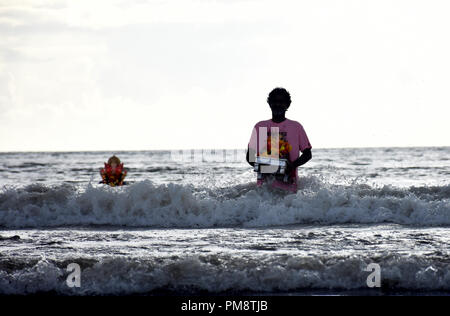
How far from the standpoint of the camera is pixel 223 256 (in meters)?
5.56

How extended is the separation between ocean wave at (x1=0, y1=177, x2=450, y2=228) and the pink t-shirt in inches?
50.8

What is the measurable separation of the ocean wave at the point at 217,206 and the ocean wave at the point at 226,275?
304cm

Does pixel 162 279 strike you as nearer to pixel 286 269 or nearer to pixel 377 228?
pixel 286 269

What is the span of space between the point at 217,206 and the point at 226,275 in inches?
156

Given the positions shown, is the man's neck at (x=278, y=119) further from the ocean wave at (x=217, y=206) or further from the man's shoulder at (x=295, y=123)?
the ocean wave at (x=217, y=206)

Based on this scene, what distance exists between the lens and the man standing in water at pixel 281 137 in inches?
298

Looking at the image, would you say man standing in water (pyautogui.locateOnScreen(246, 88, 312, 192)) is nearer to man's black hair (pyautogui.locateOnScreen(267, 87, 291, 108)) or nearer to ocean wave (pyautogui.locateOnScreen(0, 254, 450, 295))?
man's black hair (pyautogui.locateOnScreen(267, 87, 291, 108))

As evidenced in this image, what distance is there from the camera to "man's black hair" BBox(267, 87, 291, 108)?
24.7 feet

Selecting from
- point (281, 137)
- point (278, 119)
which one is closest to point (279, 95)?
point (278, 119)

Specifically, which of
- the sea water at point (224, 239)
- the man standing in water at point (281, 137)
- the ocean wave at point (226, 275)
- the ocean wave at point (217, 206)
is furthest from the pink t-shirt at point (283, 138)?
the ocean wave at point (226, 275)

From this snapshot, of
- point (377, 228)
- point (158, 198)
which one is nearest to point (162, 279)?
point (377, 228)

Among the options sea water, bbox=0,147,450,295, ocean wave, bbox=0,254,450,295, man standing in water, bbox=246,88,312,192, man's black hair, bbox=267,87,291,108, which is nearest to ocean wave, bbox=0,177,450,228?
sea water, bbox=0,147,450,295

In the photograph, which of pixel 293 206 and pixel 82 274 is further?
pixel 293 206
